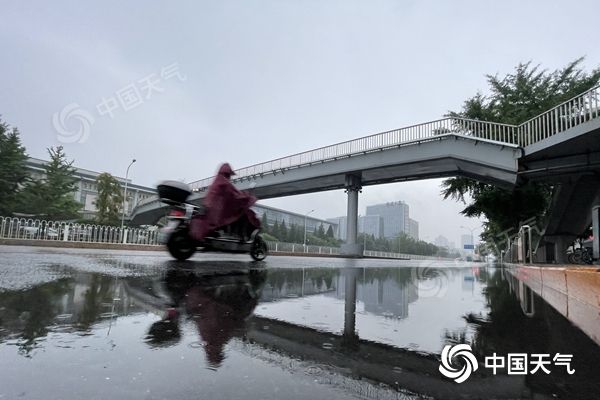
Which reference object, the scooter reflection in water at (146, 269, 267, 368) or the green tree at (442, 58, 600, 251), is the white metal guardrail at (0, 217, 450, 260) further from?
the green tree at (442, 58, 600, 251)

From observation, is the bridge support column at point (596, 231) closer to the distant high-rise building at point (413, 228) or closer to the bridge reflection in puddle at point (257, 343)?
the bridge reflection in puddle at point (257, 343)

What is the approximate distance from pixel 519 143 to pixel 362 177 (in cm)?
1156

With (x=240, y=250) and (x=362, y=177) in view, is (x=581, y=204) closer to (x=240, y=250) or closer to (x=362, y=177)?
(x=362, y=177)

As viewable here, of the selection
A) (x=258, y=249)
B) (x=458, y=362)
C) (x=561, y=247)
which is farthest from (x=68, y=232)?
(x=561, y=247)

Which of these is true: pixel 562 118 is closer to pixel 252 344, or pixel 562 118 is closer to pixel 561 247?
pixel 561 247

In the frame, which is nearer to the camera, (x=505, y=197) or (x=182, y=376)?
(x=182, y=376)

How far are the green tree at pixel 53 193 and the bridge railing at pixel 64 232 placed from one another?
78.8 feet

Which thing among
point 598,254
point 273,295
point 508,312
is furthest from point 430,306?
point 598,254

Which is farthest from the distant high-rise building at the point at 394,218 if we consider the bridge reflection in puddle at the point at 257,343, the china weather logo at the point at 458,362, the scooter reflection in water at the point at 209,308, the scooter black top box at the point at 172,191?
the china weather logo at the point at 458,362

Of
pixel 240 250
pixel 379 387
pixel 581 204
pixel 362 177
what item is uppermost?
pixel 362 177

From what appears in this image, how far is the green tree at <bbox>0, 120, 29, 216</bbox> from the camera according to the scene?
1467 inches

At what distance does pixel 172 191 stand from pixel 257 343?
513 centimetres

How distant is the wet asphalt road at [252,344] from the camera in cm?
151

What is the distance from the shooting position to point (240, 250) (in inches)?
311
